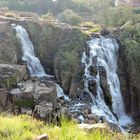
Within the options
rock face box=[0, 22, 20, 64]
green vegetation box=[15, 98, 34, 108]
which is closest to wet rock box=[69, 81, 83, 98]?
rock face box=[0, 22, 20, 64]

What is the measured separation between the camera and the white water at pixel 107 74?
1795cm

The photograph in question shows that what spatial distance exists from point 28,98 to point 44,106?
3.94 ft

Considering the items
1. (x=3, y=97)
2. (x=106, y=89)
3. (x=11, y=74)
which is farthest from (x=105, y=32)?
(x=3, y=97)

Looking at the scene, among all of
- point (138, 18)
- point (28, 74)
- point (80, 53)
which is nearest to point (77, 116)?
point (28, 74)

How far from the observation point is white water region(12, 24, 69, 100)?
18189mm

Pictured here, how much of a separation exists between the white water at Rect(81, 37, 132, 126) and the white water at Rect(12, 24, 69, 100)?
5.92 ft

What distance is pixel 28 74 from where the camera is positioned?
17609mm

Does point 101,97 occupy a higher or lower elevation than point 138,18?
lower

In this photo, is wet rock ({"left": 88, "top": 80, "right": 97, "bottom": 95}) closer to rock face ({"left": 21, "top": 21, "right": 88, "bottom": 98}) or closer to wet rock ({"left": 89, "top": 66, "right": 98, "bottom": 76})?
rock face ({"left": 21, "top": 21, "right": 88, "bottom": 98})

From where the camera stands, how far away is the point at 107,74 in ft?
65.2

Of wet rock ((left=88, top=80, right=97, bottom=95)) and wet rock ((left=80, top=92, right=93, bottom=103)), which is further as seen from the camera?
wet rock ((left=88, top=80, right=97, bottom=95))

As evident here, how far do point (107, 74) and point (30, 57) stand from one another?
4036mm

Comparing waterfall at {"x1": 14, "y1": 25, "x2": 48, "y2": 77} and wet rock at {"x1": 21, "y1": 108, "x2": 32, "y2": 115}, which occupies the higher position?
waterfall at {"x1": 14, "y1": 25, "x2": 48, "y2": 77}

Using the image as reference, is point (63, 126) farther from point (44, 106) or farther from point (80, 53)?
point (80, 53)
